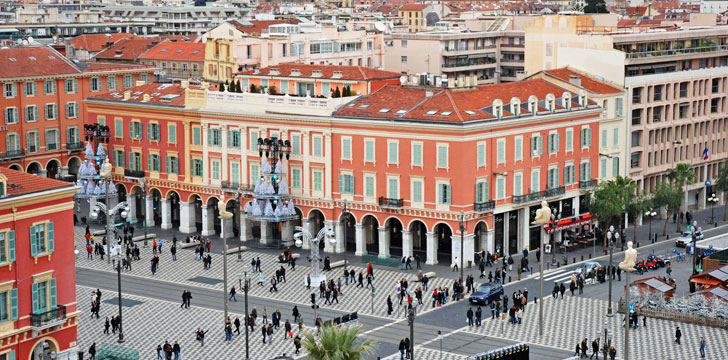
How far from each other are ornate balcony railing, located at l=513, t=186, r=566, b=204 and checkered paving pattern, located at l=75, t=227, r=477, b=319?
1096cm

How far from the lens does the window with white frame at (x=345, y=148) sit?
352ft

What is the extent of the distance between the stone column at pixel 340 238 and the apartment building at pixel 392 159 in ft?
0.35

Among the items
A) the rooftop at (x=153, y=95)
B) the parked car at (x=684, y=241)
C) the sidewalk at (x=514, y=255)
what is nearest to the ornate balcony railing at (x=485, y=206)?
the sidewalk at (x=514, y=255)

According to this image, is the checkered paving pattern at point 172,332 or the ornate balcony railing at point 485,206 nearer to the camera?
the checkered paving pattern at point 172,332

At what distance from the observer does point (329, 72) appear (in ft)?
398

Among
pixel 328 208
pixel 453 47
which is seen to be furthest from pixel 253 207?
pixel 453 47

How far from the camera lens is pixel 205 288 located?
97.3 meters

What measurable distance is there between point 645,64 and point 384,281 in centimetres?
4113

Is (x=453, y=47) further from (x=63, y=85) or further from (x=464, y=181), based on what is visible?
(x=464, y=181)

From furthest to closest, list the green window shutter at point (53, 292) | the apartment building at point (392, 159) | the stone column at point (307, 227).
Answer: the stone column at point (307, 227)
the apartment building at point (392, 159)
the green window shutter at point (53, 292)

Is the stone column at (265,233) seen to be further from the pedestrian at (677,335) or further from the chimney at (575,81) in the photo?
the pedestrian at (677,335)

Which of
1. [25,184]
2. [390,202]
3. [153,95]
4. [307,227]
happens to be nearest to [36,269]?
[25,184]

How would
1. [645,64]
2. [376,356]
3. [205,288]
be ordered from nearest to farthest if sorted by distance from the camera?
[376,356]
[205,288]
[645,64]

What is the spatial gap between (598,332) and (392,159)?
2768 cm
